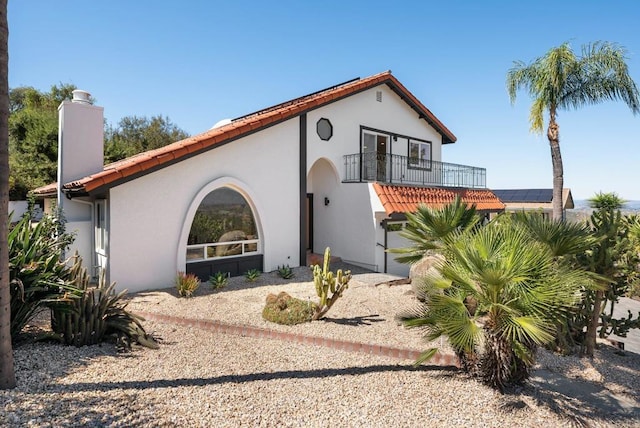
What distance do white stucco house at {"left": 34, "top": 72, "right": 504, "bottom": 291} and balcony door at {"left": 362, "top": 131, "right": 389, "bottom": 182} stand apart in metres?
0.05

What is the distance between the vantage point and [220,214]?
479 inches

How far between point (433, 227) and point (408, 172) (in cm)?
1117

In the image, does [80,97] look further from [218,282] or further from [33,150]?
[33,150]

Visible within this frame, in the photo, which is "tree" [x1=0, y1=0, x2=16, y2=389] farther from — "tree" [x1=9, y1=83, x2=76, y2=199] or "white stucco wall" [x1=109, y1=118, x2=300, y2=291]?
"tree" [x1=9, y1=83, x2=76, y2=199]

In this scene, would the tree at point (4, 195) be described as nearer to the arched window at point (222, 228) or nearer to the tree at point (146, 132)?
the arched window at point (222, 228)

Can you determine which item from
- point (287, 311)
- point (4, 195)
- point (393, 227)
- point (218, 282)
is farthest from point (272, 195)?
point (4, 195)

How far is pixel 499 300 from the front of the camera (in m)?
5.24

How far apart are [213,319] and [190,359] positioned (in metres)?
2.47

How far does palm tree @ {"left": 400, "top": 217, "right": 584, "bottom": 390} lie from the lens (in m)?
4.89

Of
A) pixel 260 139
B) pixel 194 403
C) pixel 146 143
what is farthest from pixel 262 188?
pixel 146 143

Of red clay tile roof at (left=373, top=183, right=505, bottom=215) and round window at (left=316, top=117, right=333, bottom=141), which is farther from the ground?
round window at (left=316, top=117, right=333, bottom=141)

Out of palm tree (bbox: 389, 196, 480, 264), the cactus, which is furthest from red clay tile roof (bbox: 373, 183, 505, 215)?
the cactus

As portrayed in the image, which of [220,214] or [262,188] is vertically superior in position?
[262,188]

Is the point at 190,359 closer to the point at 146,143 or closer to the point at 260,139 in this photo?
the point at 260,139
